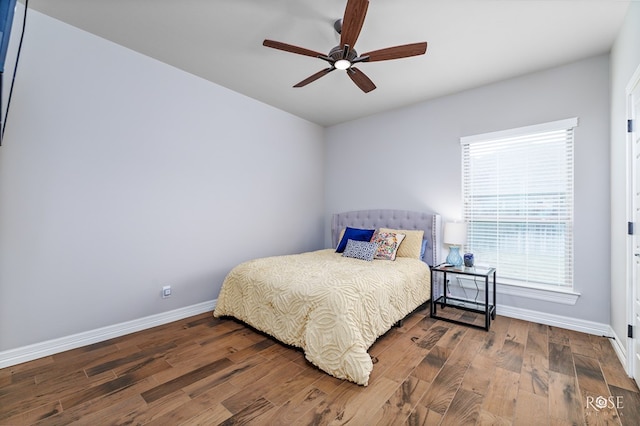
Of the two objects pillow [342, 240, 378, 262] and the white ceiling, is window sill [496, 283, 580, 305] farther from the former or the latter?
the white ceiling

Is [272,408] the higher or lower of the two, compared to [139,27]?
lower

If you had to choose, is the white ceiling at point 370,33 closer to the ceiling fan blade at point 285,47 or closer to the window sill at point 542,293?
the ceiling fan blade at point 285,47

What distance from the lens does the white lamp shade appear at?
333 cm

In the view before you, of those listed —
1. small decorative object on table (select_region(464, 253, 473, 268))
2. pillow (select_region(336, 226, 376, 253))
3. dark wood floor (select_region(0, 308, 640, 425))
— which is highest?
pillow (select_region(336, 226, 376, 253))

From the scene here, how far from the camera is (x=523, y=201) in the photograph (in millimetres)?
3225

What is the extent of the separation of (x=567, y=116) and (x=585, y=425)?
2786 millimetres

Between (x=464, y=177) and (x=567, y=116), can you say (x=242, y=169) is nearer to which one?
(x=464, y=177)

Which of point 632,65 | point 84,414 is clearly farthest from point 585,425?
point 84,414

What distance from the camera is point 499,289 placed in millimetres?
3346

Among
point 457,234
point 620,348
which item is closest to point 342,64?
point 457,234

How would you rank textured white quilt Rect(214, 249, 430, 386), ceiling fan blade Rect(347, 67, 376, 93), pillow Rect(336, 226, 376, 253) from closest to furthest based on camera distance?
textured white quilt Rect(214, 249, 430, 386) < ceiling fan blade Rect(347, 67, 376, 93) < pillow Rect(336, 226, 376, 253)

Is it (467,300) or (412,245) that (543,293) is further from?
(412,245)

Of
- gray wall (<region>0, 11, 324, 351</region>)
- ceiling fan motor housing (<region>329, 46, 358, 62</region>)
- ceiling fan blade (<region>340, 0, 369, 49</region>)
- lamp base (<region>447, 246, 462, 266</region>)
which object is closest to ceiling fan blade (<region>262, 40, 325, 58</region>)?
ceiling fan motor housing (<region>329, 46, 358, 62</region>)

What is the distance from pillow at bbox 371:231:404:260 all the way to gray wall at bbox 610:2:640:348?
6.40ft
